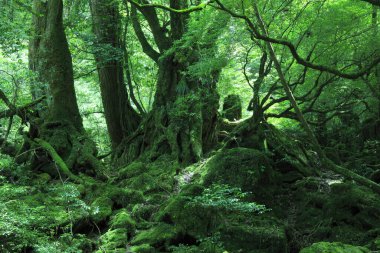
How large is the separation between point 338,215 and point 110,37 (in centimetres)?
909

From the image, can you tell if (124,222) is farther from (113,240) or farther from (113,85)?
(113,85)

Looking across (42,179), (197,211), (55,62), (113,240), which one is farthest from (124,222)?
(55,62)

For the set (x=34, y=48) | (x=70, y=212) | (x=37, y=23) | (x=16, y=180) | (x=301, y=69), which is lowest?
(x=70, y=212)

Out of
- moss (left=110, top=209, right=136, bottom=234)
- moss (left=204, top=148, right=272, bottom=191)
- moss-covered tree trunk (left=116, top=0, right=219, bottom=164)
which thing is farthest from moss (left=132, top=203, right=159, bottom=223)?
moss-covered tree trunk (left=116, top=0, right=219, bottom=164)

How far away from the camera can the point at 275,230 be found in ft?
19.6

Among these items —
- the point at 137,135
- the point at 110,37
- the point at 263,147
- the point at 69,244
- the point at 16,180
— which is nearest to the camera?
the point at 69,244

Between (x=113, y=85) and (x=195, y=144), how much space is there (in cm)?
449

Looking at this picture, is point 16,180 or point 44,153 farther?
point 44,153

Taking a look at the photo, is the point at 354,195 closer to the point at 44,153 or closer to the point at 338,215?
the point at 338,215

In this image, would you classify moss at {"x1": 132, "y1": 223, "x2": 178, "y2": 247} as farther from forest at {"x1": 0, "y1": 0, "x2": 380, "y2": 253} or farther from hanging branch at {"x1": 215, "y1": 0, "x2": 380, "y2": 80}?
hanging branch at {"x1": 215, "y1": 0, "x2": 380, "y2": 80}

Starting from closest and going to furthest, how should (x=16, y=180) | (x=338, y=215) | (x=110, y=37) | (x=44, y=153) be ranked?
(x=338, y=215) < (x=16, y=180) < (x=44, y=153) < (x=110, y=37)

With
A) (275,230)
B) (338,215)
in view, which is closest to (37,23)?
(275,230)

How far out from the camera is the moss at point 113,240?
18.1ft

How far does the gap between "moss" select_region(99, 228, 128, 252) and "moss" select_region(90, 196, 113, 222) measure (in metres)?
0.51
